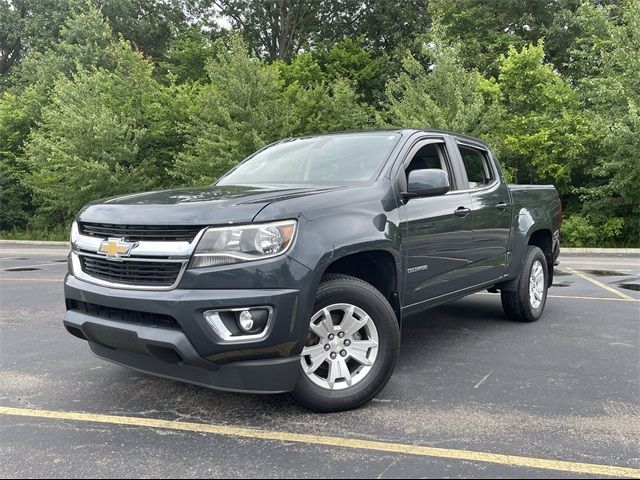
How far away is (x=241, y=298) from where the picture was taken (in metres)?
3.11

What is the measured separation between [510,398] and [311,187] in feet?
6.50

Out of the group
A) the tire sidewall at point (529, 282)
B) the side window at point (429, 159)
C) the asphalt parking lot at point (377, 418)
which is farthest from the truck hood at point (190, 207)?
the tire sidewall at point (529, 282)

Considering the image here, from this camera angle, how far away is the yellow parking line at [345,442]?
2869mm

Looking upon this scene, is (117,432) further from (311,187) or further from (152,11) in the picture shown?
(152,11)

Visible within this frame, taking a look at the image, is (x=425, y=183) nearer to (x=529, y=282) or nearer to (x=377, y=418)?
(x=377, y=418)

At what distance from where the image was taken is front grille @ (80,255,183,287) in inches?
127

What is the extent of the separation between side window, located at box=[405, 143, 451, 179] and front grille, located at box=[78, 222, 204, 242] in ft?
6.83

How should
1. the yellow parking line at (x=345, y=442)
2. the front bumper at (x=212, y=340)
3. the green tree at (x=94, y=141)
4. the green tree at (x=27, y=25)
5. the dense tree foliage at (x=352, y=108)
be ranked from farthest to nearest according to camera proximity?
the green tree at (x=27, y=25) → the green tree at (x=94, y=141) → the dense tree foliage at (x=352, y=108) → the front bumper at (x=212, y=340) → the yellow parking line at (x=345, y=442)

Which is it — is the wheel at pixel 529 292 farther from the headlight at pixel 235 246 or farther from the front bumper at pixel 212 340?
the headlight at pixel 235 246

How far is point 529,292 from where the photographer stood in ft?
19.7

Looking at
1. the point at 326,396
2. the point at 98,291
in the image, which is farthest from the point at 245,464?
the point at 98,291

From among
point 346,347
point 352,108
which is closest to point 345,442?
point 346,347

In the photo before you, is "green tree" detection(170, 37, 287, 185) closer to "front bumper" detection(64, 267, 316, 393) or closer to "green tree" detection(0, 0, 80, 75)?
"front bumper" detection(64, 267, 316, 393)

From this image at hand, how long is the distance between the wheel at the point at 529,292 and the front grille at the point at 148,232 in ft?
12.9
